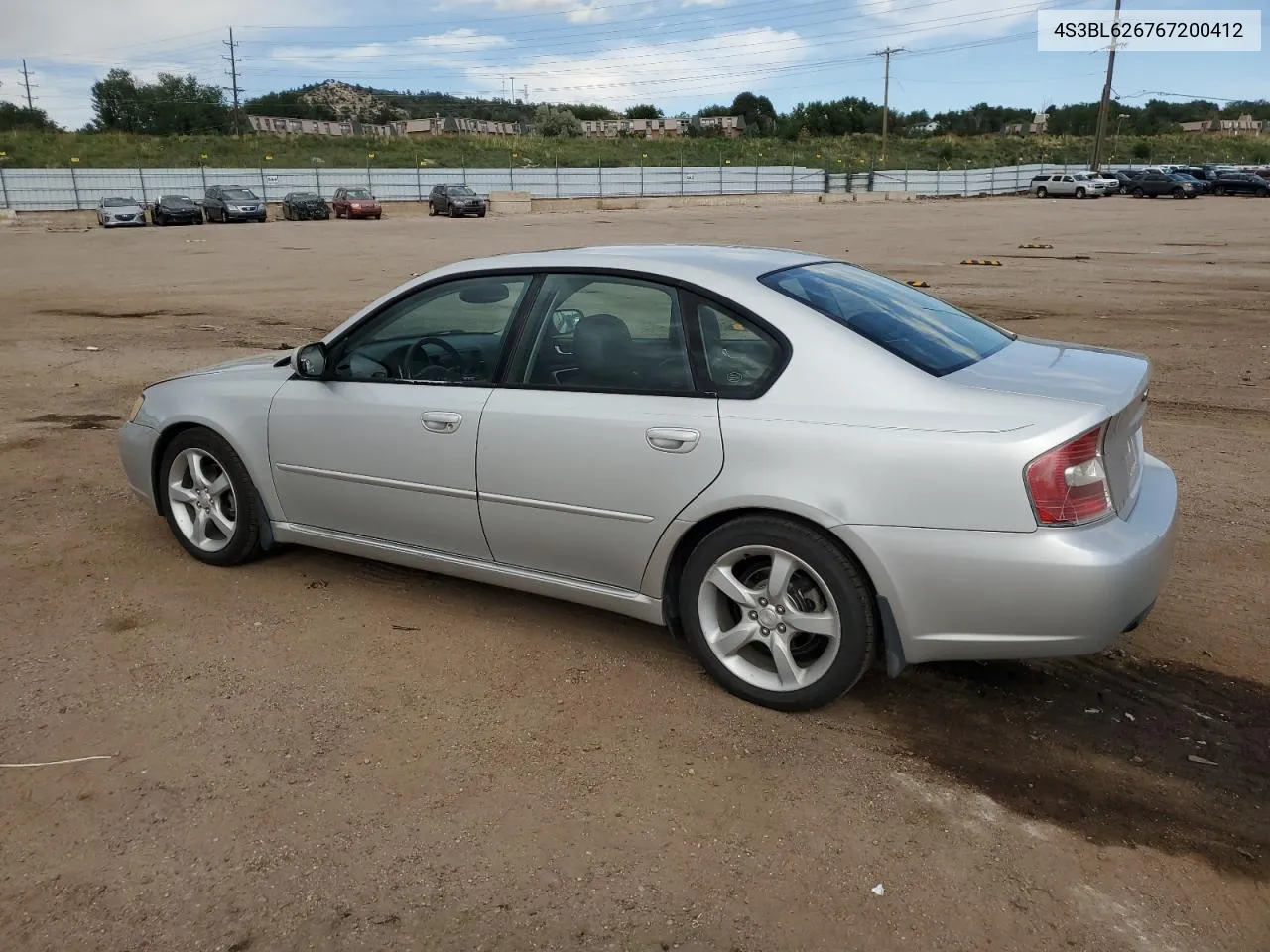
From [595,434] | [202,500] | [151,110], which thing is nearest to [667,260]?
[595,434]

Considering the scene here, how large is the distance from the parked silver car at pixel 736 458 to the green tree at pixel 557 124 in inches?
4224

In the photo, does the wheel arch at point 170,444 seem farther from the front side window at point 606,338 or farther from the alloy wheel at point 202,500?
the front side window at point 606,338

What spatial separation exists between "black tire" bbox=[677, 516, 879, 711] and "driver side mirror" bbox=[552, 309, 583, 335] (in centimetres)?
103

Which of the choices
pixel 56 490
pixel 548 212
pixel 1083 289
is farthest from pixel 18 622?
pixel 548 212

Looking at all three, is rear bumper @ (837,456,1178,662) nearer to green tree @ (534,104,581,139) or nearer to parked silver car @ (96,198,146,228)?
parked silver car @ (96,198,146,228)

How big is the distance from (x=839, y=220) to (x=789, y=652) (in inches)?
1459

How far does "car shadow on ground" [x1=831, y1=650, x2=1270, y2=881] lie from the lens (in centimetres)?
290

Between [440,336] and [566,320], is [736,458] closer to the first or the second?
[566,320]

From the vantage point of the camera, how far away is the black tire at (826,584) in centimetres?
328

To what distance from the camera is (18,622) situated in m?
4.32

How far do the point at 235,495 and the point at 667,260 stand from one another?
2324 mm

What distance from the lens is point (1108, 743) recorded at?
131 inches

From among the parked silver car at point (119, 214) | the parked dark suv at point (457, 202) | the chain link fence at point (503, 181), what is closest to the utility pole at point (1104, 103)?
the chain link fence at point (503, 181)

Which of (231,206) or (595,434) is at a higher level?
(231,206)
